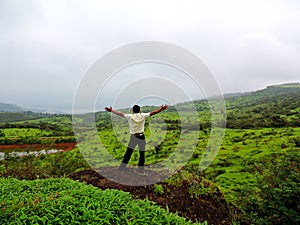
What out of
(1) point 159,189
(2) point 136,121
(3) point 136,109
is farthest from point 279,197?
(3) point 136,109

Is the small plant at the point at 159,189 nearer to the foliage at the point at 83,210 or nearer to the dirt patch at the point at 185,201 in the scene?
the dirt patch at the point at 185,201

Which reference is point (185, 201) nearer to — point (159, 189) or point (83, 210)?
point (159, 189)

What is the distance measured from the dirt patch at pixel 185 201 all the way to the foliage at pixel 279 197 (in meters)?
0.92

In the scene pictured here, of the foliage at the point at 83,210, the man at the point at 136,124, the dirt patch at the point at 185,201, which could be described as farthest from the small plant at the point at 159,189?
the foliage at the point at 83,210

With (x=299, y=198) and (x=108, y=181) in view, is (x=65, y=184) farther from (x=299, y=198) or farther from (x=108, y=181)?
(x=299, y=198)

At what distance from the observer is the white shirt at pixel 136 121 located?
6937 millimetres

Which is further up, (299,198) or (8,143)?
(299,198)

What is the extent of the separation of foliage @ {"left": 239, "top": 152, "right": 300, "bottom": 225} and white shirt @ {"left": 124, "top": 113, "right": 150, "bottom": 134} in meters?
2.96

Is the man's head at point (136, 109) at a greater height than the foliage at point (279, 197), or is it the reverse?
the man's head at point (136, 109)

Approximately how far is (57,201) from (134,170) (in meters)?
3.48

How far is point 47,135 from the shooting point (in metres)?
44.8

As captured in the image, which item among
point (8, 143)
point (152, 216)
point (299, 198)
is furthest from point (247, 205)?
point (8, 143)

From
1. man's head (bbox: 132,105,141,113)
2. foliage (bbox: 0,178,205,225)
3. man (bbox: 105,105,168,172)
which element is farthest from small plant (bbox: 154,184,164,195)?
man's head (bbox: 132,105,141,113)

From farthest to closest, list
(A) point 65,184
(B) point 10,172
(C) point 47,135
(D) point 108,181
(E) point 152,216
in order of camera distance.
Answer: (C) point 47,135
(B) point 10,172
(D) point 108,181
(A) point 65,184
(E) point 152,216
